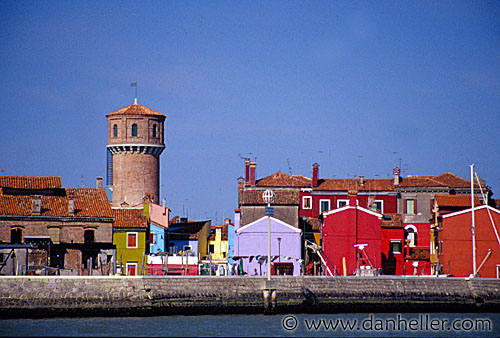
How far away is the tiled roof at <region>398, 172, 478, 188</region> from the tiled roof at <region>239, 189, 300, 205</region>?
470 inches

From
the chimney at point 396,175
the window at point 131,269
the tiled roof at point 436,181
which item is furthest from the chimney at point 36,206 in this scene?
the chimney at point 396,175

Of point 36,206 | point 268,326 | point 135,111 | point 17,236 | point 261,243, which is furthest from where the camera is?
point 135,111

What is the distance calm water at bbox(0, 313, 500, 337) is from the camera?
44.9 m

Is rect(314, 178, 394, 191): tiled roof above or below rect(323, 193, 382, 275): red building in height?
above

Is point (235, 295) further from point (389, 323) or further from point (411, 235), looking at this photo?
point (411, 235)

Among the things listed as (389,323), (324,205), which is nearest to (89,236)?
(324,205)

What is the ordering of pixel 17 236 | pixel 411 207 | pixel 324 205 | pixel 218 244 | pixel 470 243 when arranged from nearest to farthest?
1. pixel 470 243
2. pixel 17 236
3. pixel 411 207
4. pixel 324 205
5. pixel 218 244

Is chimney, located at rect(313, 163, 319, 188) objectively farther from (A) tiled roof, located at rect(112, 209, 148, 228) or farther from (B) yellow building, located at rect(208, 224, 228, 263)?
(A) tiled roof, located at rect(112, 209, 148, 228)

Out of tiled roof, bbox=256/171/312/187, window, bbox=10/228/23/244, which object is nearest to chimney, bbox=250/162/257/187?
tiled roof, bbox=256/171/312/187

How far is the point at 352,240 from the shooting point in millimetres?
67188

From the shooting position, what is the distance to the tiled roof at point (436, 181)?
8175cm

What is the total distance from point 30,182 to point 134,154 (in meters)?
21.3

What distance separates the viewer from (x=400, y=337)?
147 feet

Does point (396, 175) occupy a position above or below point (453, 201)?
above
